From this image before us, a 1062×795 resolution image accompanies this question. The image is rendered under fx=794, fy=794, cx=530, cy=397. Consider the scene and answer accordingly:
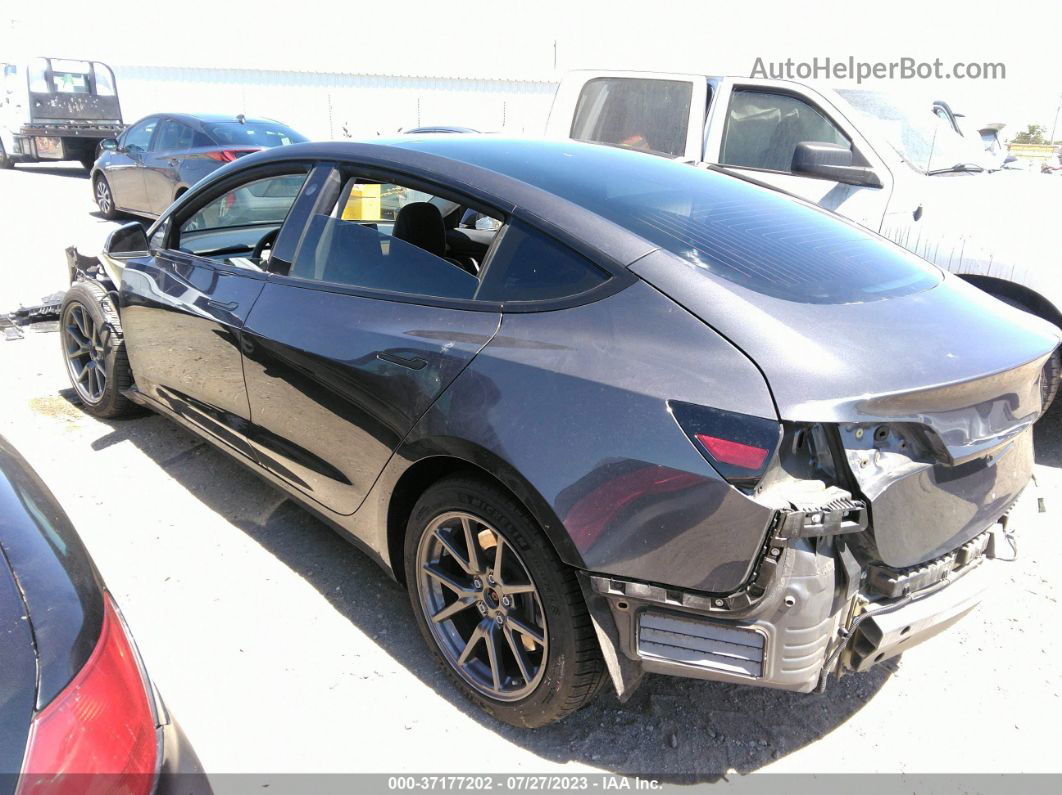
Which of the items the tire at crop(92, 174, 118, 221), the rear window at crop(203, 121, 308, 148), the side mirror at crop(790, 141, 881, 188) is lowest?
the tire at crop(92, 174, 118, 221)

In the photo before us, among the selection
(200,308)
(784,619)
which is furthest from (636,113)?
(784,619)

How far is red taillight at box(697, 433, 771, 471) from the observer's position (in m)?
1.83

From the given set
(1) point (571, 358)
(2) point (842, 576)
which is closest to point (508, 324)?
(1) point (571, 358)

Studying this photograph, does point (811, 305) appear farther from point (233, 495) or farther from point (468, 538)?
point (233, 495)

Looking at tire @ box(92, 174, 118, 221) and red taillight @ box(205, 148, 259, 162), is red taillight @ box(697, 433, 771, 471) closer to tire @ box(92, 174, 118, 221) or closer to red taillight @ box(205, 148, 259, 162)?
red taillight @ box(205, 148, 259, 162)

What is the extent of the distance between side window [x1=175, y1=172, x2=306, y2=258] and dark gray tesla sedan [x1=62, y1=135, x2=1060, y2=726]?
0.85 m

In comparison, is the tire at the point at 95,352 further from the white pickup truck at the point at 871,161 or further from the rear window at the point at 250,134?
the rear window at the point at 250,134

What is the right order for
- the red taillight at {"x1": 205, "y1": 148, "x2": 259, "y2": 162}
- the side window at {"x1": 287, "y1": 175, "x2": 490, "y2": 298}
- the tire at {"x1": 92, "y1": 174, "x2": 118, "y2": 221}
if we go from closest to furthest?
the side window at {"x1": 287, "y1": 175, "x2": 490, "y2": 298}, the red taillight at {"x1": 205, "y1": 148, "x2": 259, "y2": 162}, the tire at {"x1": 92, "y1": 174, "x2": 118, "y2": 221}

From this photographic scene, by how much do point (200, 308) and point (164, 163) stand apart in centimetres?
815

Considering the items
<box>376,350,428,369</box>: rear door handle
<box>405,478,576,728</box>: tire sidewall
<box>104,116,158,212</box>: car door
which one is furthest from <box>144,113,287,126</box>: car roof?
<box>405,478,576,728</box>: tire sidewall

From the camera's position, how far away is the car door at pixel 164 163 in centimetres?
1016

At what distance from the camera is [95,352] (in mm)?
4445

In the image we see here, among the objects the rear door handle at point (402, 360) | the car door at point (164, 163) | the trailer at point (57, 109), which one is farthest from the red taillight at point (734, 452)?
the trailer at point (57, 109)

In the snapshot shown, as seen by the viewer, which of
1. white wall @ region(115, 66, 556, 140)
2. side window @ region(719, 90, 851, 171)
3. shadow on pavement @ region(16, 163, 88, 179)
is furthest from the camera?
white wall @ region(115, 66, 556, 140)
